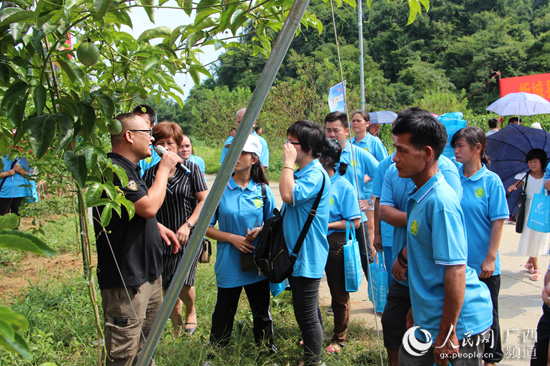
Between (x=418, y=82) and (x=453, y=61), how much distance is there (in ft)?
22.0

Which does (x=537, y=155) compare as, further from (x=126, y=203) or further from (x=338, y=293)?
(x=126, y=203)

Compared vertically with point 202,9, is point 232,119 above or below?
above

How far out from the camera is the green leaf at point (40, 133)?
1168mm

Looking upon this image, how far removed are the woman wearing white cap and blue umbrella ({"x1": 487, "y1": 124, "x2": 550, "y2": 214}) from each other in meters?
2.69

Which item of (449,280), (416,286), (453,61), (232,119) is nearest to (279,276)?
(416,286)

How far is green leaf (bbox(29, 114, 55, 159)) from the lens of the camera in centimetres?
117

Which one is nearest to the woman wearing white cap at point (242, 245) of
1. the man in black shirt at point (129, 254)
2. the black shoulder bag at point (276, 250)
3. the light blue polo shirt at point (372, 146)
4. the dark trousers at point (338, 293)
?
the black shoulder bag at point (276, 250)

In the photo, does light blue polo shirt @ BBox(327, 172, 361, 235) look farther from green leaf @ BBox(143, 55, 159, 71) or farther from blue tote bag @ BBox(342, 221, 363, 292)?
green leaf @ BBox(143, 55, 159, 71)

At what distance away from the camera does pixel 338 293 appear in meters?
3.32

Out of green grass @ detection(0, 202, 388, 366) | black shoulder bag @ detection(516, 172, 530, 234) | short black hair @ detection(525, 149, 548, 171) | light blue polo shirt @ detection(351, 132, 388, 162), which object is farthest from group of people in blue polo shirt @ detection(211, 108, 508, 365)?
black shoulder bag @ detection(516, 172, 530, 234)

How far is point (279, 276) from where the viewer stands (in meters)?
2.82

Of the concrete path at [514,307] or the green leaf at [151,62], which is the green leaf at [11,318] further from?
the concrete path at [514,307]

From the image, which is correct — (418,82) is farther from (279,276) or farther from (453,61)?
(279,276)

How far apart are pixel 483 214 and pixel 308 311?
1346mm
